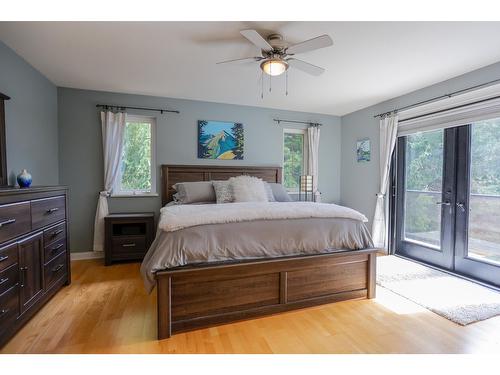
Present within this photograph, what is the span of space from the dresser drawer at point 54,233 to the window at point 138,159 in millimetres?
1233

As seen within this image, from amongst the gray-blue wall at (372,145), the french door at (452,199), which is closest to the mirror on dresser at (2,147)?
Result: the gray-blue wall at (372,145)

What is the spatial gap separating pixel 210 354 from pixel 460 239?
3093 mm

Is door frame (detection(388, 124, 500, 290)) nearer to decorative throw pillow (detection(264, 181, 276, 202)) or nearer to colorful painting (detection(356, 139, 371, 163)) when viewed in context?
colorful painting (detection(356, 139, 371, 163))

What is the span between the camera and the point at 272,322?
1.96 m

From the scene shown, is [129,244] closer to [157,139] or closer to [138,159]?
[138,159]

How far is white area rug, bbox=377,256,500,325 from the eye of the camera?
82.4 inches

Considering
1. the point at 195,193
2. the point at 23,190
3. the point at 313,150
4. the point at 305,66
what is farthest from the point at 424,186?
the point at 23,190

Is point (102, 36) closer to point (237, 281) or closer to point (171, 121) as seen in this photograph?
point (171, 121)

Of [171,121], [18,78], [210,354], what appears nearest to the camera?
[210,354]

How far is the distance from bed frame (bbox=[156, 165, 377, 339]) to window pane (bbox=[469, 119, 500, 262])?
4.85 ft

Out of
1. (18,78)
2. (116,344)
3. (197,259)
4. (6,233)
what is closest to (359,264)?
(197,259)

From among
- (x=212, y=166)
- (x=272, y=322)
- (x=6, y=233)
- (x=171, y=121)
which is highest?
(x=171, y=121)

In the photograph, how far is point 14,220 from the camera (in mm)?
1745

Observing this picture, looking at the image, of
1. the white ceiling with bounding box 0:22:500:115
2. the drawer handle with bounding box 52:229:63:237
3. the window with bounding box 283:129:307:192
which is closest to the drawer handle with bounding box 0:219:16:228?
the drawer handle with bounding box 52:229:63:237
